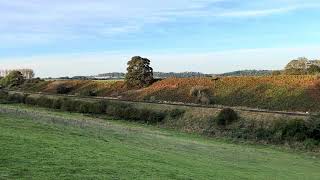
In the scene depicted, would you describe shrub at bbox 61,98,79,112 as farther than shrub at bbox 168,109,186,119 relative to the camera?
Yes

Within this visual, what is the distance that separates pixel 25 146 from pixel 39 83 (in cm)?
13054

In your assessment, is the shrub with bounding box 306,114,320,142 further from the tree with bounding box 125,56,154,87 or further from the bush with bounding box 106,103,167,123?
the tree with bounding box 125,56,154,87

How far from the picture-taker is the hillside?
71.2 m

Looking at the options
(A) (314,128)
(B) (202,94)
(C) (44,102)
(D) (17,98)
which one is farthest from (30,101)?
(A) (314,128)

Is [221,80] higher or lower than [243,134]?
higher

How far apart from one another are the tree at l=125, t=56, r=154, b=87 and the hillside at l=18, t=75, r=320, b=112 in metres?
2.45

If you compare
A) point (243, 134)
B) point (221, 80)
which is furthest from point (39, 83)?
point (243, 134)

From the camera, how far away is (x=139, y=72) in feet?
359

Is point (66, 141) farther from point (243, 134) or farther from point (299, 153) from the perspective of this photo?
point (243, 134)

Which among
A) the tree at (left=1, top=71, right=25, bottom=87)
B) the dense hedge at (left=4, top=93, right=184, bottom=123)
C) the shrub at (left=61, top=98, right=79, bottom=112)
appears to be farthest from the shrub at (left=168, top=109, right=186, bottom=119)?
the tree at (left=1, top=71, right=25, bottom=87)

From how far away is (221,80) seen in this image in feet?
306

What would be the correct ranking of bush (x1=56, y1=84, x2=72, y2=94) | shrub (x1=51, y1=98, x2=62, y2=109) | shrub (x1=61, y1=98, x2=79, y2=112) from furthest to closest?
bush (x1=56, y1=84, x2=72, y2=94) → shrub (x1=51, y1=98, x2=62, y2=109) → shrub (x1=61, y1=98, x2=79, y2=112)

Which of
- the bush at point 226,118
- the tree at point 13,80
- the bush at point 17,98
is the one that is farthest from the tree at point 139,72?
the tree at point 13,80

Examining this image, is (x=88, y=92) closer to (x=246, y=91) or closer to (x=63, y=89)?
(x=63, y=89)
